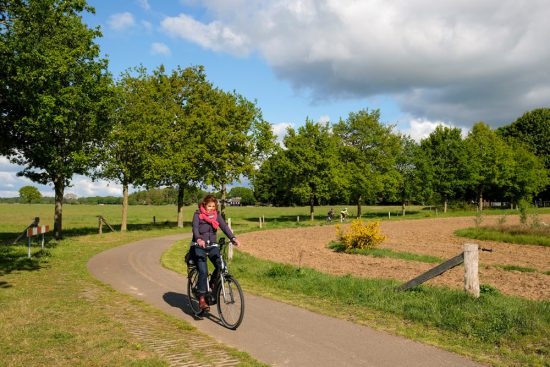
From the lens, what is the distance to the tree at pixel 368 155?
50219 millimetres

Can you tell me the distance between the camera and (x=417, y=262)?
51.3ft

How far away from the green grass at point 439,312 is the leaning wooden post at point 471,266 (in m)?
0.22

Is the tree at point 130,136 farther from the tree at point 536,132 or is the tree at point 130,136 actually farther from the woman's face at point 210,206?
the tree at point 536,132

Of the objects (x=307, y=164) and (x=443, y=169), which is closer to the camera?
(x=307, y=164)

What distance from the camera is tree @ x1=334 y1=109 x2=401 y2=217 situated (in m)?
50.2

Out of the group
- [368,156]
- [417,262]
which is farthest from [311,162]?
[417,262]

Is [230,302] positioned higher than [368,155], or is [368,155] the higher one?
[368,155]

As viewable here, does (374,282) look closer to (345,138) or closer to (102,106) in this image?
(102,106)

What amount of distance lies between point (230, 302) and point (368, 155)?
4716 cm

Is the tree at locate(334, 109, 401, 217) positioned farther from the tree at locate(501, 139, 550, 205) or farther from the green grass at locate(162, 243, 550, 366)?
the green grass at locate(162, 243, 550, 366)

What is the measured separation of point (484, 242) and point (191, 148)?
24.6 metres

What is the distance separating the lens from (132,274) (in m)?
13.2

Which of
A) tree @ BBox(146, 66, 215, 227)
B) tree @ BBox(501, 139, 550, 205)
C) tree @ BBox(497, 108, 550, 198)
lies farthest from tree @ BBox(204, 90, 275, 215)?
tree @ BBox(497, 108, 550, 198)

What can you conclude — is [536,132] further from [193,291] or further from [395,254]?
[193,291]
